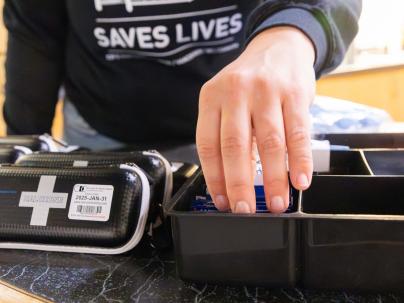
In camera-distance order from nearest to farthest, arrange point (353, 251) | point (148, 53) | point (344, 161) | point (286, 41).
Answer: point (353, 251) < point (286, 41) < point (344, 161) < point (148, 53)

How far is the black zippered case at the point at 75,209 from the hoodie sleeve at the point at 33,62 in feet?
1.92

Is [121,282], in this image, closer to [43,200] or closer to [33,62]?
[43,200]

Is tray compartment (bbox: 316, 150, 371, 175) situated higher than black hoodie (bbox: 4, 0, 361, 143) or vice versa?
black hoodie (bbox: 4, 0, 361, 143)

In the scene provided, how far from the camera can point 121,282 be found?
0.47 m

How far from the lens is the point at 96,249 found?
1.73ft

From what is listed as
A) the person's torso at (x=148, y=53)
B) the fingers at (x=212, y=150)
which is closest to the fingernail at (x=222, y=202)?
the fingers at (x=212, y=150)

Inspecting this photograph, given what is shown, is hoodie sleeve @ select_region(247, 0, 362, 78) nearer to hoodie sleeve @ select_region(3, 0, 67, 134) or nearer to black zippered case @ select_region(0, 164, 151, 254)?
black zippered case @ select_region(0, 164, 151, 254)

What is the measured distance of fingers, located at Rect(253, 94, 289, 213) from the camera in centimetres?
42

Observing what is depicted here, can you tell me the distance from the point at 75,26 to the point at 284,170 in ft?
2.42

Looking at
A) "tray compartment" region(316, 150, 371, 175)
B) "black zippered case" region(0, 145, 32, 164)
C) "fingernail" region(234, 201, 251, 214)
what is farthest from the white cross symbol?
"tray compartment" region(316, 150, 371, 175)

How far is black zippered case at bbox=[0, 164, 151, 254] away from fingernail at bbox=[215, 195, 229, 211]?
12 cm

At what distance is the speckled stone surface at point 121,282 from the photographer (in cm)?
44

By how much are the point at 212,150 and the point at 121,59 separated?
581 millimetres

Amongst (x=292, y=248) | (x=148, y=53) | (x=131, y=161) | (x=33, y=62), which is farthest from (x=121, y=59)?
(x=292, y=248)
